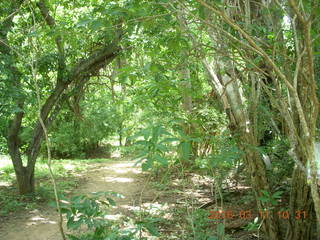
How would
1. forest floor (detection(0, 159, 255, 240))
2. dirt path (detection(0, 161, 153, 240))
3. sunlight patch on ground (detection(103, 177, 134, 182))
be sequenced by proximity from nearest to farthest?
forest floor (detection(0, 159, 255, 240)) → dirt path (detection(0, 161, 153, 240)) → sunlight patch on ground (detection(103, 177, 134, 182))

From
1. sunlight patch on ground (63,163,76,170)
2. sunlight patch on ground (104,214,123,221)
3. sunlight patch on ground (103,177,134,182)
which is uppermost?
sunlight patch on ground (63,163,76,170)

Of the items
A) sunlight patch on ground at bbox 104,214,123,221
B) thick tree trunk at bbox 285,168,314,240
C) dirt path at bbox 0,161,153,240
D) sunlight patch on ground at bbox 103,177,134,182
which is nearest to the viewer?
thick tree trunk at bbox 285,168,314,240

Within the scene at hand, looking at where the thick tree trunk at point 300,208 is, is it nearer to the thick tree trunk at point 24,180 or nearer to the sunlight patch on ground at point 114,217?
the sunlight patch on ground at point 114,217

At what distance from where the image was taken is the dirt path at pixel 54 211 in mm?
4914

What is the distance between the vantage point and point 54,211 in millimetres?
6004

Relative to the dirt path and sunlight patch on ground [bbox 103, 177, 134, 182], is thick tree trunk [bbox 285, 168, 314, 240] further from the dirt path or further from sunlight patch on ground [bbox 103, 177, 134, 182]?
sunlight patch on ground [bbox 103, 177, 134, 182]

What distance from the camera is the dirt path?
4.91 metres

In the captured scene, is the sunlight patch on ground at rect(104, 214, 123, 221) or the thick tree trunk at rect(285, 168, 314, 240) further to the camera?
the sunlight patch on ground at rect(104, 214, 123, 221)

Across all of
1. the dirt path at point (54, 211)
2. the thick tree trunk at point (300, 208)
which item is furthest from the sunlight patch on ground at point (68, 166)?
the thick tree trunk at point (300, 208)

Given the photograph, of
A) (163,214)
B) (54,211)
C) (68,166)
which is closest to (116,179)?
(54,211)

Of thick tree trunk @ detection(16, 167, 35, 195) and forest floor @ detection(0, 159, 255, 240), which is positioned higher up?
thick tree trunk @ detection(16, 167, 35, 195)

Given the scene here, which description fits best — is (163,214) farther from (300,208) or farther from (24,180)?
(24,180)

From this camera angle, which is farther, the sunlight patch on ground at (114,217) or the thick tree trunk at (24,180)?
the thick tree trunk at (24,180)

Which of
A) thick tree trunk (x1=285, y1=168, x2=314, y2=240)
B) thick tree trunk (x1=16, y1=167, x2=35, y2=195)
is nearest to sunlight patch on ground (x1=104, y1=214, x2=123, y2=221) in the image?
thick tree trunk (x1=16, y1=167, x2=35, y2=195)
